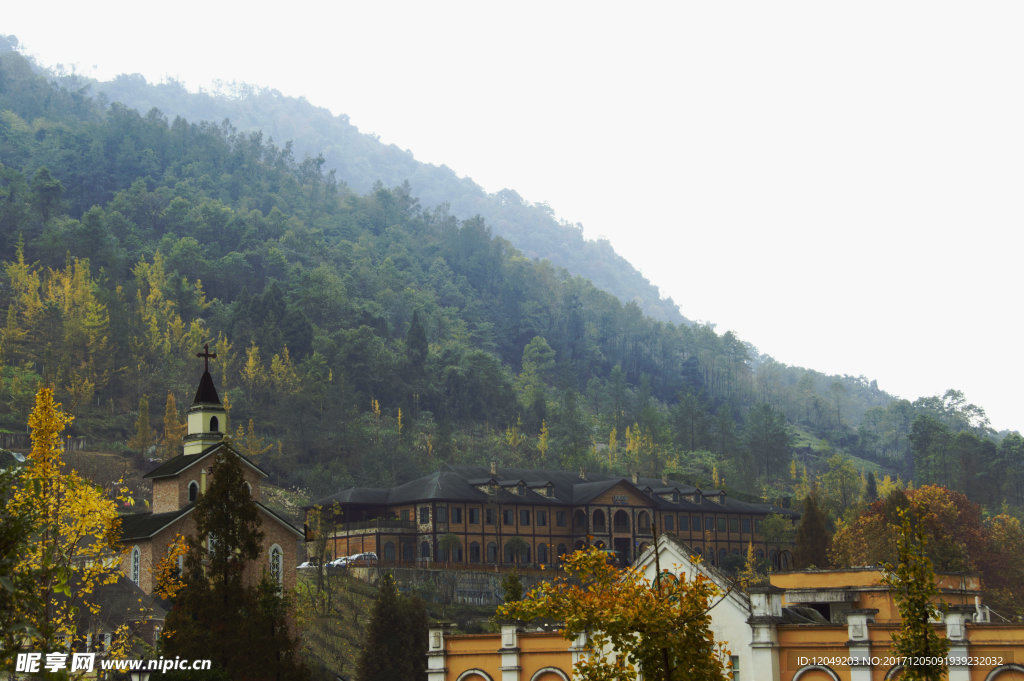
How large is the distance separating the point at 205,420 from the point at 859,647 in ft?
107

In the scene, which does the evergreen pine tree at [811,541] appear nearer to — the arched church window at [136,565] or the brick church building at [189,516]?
the brick church building at [189,516]

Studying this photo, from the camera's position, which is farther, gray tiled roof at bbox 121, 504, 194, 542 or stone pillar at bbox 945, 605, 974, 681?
gray tiled roof at bbox 121, 504, 194, 542

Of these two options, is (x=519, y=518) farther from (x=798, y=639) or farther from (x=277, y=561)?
(x=798, y=639)

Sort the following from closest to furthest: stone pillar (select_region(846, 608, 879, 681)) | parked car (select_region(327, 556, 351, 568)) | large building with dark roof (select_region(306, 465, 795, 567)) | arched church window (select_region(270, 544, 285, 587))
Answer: stone pillar (select_region(846, 608, 879, 681))
arched church window (select_region(270, 544, 285, 587))
parked car (select_region(327, 556, 351, 568))
large building with dark roof (select_region(306, 465, 795, 567))

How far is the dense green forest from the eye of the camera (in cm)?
10825

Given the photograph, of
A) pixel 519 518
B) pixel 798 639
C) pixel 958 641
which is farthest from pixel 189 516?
pixel 519 518

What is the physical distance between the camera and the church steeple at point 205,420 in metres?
53.5

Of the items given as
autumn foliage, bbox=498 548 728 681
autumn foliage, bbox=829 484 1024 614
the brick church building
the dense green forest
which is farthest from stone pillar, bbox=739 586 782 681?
the dense green forest

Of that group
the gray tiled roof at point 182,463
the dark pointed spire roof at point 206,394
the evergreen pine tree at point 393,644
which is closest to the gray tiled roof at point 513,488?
the dark pointed spire roof at point 206,394

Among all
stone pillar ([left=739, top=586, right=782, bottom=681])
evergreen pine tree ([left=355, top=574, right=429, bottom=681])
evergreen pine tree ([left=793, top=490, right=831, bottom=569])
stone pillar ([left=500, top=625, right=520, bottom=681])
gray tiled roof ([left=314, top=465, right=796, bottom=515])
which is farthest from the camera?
gray tiled roof ([left=314, top=465, right=796, bottom=515])

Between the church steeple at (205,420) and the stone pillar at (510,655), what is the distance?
71.1 ft

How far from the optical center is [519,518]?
86.4 m

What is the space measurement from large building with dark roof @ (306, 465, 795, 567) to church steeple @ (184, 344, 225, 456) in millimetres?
22923

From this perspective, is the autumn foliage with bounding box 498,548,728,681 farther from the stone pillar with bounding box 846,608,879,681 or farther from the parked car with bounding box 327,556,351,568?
the parked car with bounding box 327,556,351,568
